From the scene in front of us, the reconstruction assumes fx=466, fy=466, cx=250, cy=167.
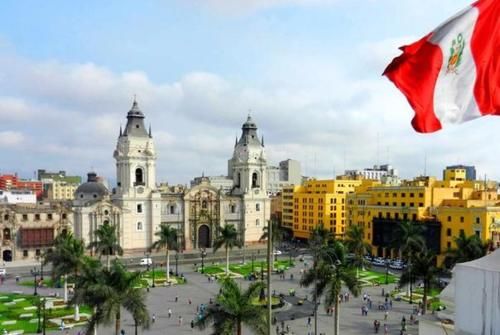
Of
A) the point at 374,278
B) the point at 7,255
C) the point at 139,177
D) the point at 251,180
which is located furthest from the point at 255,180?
the point at 7,255

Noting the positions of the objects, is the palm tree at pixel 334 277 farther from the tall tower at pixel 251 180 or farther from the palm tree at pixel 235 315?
the tall tower at pixel 251 180

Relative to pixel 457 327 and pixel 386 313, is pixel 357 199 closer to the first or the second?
pixel 386 313

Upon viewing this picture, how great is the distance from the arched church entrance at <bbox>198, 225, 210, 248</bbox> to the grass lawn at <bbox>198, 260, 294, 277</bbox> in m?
18.5

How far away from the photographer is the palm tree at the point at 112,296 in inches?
1124

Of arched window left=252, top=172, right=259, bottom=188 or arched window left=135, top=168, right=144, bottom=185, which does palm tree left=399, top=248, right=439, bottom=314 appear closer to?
arched window left=135, top=168, right=144, bottom=185

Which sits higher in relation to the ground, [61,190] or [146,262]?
[61,190]

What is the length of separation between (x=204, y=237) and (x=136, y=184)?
1786 cm

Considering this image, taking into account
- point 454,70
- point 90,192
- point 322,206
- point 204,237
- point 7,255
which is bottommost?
point 7,255

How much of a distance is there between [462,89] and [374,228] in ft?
251

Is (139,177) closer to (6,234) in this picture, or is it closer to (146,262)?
(146,262)

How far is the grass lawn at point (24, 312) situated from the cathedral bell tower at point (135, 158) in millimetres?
33148

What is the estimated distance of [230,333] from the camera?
26.4 meters

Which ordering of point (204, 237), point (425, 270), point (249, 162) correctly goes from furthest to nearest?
point (249, 162)
point (204, 237)
point (425, 270)

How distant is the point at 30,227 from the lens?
253 ft
